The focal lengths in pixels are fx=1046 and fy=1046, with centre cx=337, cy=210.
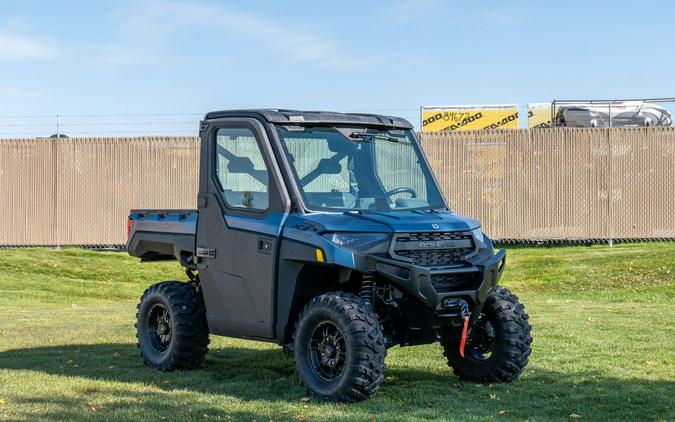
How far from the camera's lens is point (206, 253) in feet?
32.4

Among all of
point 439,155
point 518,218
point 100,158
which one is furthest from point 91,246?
point 518,218

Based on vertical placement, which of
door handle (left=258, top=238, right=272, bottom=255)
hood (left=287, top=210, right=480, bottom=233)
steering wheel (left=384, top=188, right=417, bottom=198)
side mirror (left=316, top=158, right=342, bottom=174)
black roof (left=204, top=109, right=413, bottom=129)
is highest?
black roof (left=204, top=109, right=413, bottom=129)

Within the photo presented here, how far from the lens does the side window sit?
9.43m

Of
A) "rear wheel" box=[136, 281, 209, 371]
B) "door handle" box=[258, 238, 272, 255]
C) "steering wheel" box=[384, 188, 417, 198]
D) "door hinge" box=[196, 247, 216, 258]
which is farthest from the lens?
"rear wheel" box=[136, 281, 209, 371]

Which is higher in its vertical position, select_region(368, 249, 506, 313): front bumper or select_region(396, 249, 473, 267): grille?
select_region(396, 249, 473, 267): grille

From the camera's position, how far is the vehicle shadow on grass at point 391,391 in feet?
26.7

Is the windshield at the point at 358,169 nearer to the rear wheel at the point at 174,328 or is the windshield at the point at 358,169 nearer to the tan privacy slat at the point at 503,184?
the rear wheel at the point at 174,328

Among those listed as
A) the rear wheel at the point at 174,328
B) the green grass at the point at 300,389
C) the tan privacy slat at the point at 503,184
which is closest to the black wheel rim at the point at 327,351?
the green grass at the point at 300,389

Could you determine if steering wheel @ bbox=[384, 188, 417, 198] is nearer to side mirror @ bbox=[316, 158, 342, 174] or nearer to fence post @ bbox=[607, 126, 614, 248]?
side mirror @ bbox=[316, 158, 342, 174]

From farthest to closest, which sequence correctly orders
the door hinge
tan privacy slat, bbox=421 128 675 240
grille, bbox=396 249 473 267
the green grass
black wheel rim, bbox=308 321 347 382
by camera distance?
tan privacy slat, bbox=421 128 675 240, the door hinge, grille, bbox=396 249 473 267, black wheel rim, bbox=308 321 347 382, the green grass

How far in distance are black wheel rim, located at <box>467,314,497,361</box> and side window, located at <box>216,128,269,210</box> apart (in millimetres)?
2288

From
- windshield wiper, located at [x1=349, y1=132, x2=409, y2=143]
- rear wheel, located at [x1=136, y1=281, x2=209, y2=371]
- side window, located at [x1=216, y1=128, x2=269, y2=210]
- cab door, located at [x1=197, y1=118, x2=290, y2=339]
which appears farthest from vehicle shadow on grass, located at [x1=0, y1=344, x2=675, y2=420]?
windshield wiper, located at [x1=349, y1=132, x2=409, y2=143]

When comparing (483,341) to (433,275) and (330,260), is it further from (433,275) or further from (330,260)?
(330,260)

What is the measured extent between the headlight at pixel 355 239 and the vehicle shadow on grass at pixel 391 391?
129 centimetres
